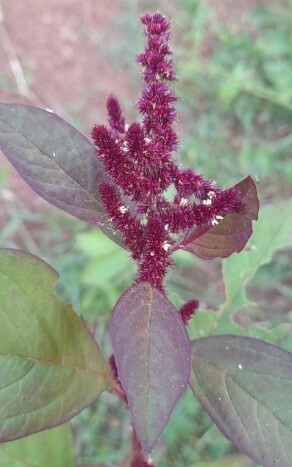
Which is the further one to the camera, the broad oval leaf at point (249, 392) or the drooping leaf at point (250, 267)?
the drooping leaf at point (250, 267)

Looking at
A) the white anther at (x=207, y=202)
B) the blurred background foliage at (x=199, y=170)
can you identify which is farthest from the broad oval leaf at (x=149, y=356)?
the blurred background foliage at (x=199, y=170)

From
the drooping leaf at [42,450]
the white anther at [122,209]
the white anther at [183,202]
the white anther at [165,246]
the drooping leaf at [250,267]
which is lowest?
the drooping leaf at [42,450]

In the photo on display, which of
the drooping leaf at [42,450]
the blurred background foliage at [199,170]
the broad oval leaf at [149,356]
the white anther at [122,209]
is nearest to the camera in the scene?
the broad oval leaf at [149,356]

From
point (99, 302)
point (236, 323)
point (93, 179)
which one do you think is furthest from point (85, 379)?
point (99, 302)

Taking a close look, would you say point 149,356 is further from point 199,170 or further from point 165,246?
point 199,170

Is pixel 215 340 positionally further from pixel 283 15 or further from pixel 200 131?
pixel 283 15

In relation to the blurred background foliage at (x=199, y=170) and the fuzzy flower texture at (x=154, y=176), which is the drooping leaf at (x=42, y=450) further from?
the blurred background foliage at (x=199, y=170)
